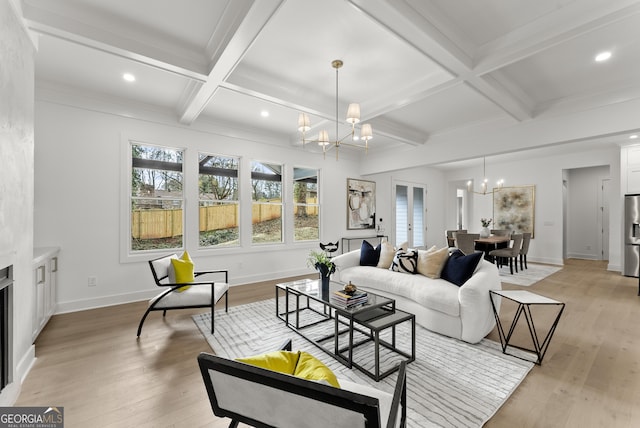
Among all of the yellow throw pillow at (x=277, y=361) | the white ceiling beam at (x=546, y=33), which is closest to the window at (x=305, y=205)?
the white ceiling beam at (x=546, y=33)

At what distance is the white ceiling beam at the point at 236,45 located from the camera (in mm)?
1963

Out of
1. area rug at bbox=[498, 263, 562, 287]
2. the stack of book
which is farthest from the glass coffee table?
area rug at bbox=[498, 263, 562, 287]

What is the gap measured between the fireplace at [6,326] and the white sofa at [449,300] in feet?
11.1

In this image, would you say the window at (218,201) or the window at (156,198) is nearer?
the window at (156,198)

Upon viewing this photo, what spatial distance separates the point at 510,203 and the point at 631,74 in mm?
5363

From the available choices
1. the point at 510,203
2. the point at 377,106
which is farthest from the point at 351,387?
the point at 510,203

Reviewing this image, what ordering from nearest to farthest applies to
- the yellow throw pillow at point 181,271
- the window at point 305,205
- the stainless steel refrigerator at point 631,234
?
the yellow throw pillow at point 181,271, the stainless steel refrigerator at point 631,234, the window at point 305,205

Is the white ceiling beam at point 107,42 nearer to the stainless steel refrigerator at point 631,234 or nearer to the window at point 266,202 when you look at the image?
the window at point 266,202

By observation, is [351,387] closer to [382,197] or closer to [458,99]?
[458,99]

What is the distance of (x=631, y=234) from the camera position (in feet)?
17.3

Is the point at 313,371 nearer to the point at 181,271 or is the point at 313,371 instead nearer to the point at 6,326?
the point at 6,326

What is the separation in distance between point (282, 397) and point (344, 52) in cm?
287

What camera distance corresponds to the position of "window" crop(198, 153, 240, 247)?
4.77 metres

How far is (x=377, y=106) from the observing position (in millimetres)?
3812
